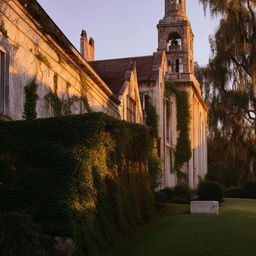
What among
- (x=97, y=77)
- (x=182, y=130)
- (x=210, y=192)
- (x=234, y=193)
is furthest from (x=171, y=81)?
(x=97, y=77)

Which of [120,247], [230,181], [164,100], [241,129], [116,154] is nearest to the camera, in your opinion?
[120,247]

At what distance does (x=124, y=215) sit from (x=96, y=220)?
271cm

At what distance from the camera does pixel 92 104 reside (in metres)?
25.2

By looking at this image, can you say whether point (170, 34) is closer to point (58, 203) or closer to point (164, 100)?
point (164, 100)

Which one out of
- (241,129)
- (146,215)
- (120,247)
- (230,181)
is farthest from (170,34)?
(120,247)

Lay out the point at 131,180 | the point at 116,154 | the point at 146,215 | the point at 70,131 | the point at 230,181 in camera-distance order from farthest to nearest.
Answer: the point at 230,181 < the point at 146,215 < the point at 131,180 < the point at 116,154 < the point at 70,131

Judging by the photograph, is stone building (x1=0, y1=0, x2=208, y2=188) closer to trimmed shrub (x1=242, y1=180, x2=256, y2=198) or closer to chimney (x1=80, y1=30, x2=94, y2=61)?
chimney (x1=80, y1=30, x2=94, y2=61)

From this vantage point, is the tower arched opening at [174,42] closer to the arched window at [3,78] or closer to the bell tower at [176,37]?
the bell tower at [176,37]

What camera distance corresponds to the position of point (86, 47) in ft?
147

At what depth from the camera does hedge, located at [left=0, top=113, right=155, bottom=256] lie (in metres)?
11.8

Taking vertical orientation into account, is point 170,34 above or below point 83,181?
above

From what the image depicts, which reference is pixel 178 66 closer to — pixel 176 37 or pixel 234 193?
pixel 176 37

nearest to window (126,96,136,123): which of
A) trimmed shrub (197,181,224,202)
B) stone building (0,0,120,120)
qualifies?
trimmed shrub (197,181,224,202)

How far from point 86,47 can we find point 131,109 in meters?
13.2
